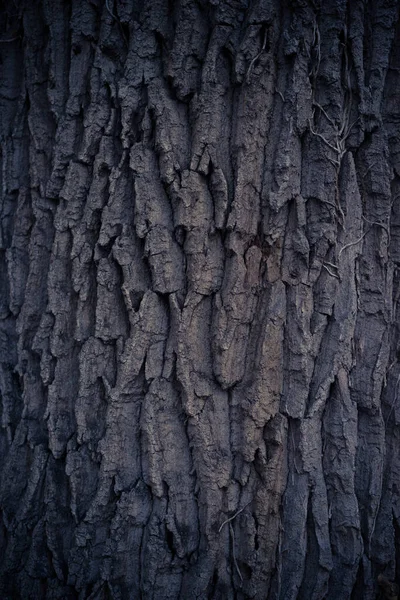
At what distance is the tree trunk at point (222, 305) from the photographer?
5.14 ft

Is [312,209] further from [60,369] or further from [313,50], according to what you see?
[60,369]

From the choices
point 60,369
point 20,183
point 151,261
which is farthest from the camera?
point 20,183

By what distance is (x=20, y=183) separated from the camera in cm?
187

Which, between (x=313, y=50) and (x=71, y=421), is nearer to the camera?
(x=313, y=50)

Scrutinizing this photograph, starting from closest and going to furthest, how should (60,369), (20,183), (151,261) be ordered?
1. (151,261)
2. (60,369)
3. (20,183)

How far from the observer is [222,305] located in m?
1.57

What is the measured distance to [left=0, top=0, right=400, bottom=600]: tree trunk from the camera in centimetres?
157

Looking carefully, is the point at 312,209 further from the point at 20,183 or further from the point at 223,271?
the point at 20,183

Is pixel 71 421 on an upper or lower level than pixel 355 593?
upper

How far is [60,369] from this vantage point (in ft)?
5.60

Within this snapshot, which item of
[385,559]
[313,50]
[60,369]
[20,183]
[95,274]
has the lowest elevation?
[385,559]

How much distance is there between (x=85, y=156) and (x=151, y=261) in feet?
1.57

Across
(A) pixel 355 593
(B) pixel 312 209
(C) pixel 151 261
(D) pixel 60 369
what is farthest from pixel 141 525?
(B) pixel 312 209

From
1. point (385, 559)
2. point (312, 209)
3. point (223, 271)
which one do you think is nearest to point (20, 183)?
point (223, 271)
